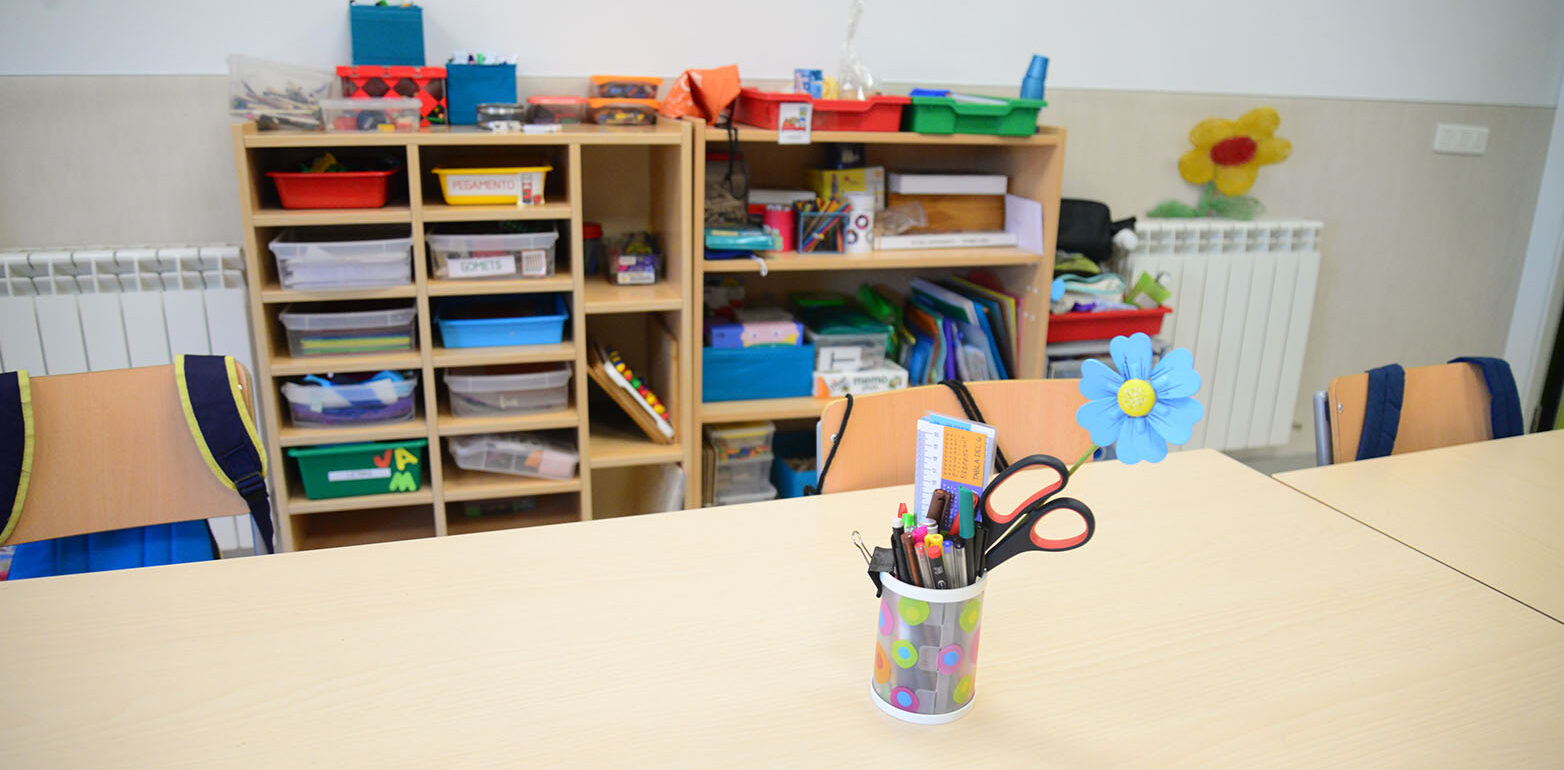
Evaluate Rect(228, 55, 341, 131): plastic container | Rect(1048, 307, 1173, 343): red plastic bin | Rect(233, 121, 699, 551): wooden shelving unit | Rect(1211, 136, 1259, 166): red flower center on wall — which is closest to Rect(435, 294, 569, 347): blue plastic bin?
Rect(233, 121, 699, 551): wooden shelving unit

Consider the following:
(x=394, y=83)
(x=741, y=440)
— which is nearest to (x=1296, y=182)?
(x=741, y=440)

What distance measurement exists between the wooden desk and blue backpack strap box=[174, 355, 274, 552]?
0.93 feet

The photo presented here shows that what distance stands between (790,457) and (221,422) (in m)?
1.58

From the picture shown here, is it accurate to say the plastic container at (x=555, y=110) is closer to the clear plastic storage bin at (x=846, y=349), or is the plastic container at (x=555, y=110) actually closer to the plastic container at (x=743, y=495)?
the clear plastic storage bin at (x=846, y=349)

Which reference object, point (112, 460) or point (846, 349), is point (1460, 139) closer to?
point (846, 349)

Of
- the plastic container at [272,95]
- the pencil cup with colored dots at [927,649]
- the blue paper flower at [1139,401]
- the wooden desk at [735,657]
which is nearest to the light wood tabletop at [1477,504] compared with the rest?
the wooden desk at [735,657]

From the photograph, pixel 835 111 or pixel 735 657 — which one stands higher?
pixel 835 111

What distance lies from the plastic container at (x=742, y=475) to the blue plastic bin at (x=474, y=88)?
100cm

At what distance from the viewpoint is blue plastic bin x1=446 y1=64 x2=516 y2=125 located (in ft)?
7.23

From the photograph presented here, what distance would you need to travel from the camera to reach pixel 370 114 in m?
2.07

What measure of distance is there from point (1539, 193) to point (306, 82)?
3782mm

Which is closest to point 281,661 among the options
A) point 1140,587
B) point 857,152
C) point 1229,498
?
point 1140,587

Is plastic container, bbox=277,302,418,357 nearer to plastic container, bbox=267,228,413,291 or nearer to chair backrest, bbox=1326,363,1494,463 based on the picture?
plastic container, bbox=267,228,413,291

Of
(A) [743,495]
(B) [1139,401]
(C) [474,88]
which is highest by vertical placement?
(C) [474,88]
